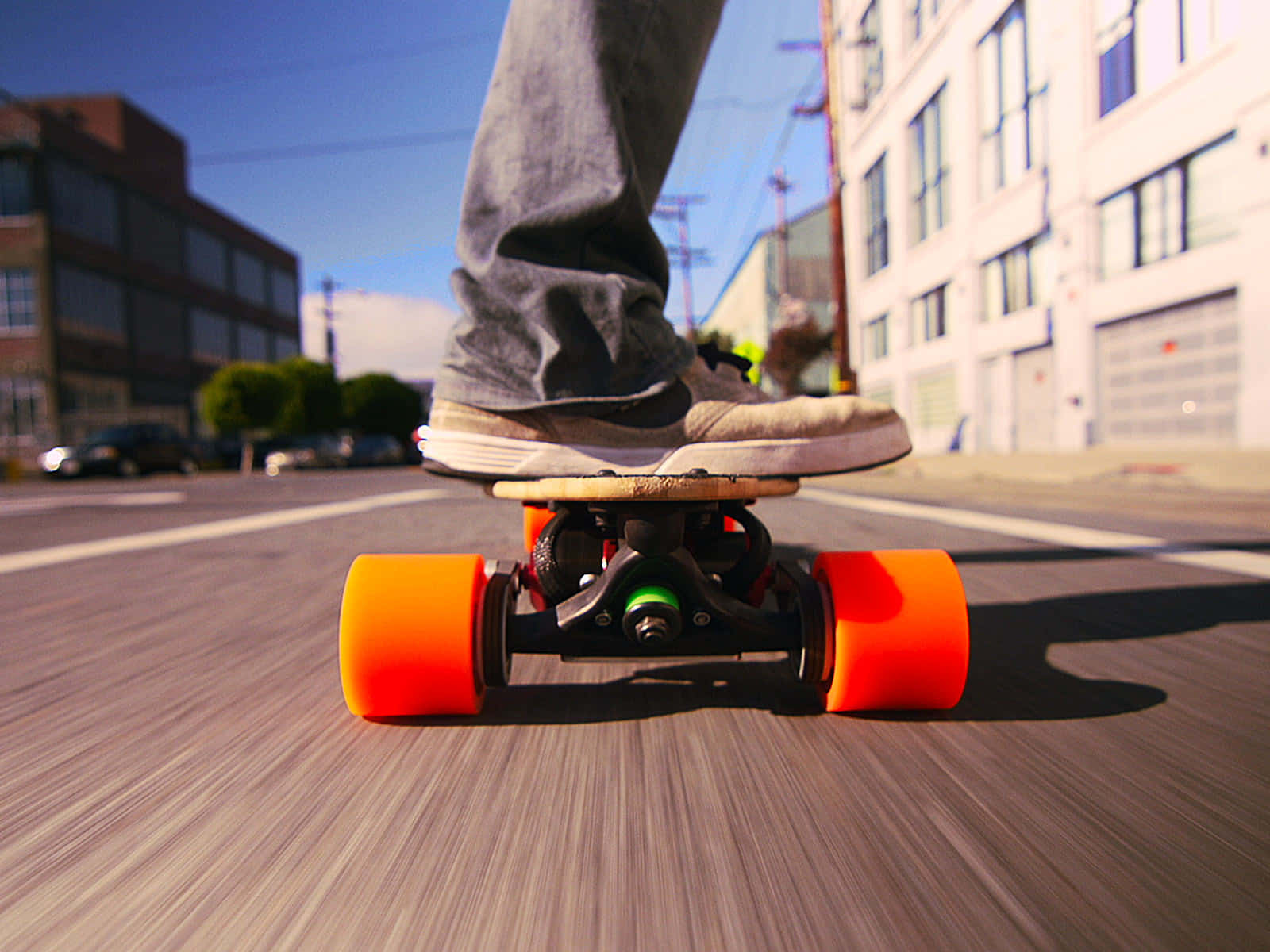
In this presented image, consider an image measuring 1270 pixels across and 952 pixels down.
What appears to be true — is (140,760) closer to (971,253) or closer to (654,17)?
(654,17)

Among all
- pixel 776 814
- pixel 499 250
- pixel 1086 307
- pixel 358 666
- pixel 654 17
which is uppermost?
pixel 1086 307

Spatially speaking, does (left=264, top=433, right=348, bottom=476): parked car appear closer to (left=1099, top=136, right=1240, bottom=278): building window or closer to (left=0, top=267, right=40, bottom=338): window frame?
(left=0, top=267, right=40, bottom=338): window frame

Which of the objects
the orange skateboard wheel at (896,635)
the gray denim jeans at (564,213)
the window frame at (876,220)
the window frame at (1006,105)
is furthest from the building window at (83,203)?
the orange skateboard wheel at (896,635)

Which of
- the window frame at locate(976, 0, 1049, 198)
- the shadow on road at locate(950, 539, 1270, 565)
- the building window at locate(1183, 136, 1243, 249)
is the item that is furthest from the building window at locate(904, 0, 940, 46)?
the shadow on road at locate(950, 539, 1270, 565)

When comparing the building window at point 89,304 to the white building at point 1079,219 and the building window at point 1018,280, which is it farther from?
the building window at point 1018,280

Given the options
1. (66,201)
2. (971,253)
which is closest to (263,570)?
(971,253)

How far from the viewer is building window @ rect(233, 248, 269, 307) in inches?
1738

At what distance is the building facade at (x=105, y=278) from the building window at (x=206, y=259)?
82 mm

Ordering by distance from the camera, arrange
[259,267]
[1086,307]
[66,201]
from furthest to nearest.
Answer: [259,267], [66,201], [1086,307]

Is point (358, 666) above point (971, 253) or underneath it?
underneath

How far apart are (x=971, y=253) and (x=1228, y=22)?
Answer: 739 centimetres

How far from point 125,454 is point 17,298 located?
14117 mm

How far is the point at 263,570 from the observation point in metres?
2.52

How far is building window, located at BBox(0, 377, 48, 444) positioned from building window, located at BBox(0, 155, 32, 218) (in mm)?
6228
